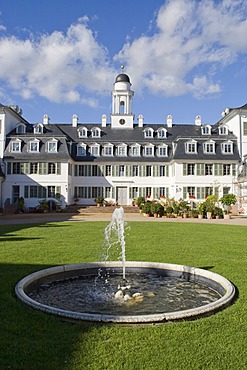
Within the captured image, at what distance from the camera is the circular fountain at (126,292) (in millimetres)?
5246

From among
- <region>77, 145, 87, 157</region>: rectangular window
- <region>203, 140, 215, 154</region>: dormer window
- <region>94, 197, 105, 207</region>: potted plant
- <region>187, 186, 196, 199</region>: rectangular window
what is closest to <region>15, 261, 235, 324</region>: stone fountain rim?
<region>94, 197, 105, 207</region>: potted plant

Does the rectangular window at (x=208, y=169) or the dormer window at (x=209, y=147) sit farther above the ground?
the dormer window at (x=209, y=147)

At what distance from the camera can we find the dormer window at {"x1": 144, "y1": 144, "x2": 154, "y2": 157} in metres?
39.5

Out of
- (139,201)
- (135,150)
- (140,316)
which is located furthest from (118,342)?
→ (135,150)

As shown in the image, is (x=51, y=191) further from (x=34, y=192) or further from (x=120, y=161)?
(x=120, y=161)

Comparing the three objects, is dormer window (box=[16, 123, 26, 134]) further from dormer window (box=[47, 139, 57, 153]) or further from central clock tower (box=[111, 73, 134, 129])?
central clock tower (box=[111, 73, 134, 129])

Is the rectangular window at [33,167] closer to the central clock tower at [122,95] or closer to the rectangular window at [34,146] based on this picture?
the rectangular window at [34,146]

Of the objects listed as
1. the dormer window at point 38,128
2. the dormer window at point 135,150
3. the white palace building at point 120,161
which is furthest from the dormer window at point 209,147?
the dormer window at point 38,128

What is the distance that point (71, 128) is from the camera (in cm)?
4319

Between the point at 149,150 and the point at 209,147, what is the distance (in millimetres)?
6660

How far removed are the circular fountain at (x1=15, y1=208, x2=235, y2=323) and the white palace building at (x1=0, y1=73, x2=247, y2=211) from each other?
28.5m

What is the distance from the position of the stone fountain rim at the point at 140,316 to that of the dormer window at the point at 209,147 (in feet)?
104

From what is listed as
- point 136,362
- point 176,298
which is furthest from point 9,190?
point 136,362

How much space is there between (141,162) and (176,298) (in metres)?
32.8
